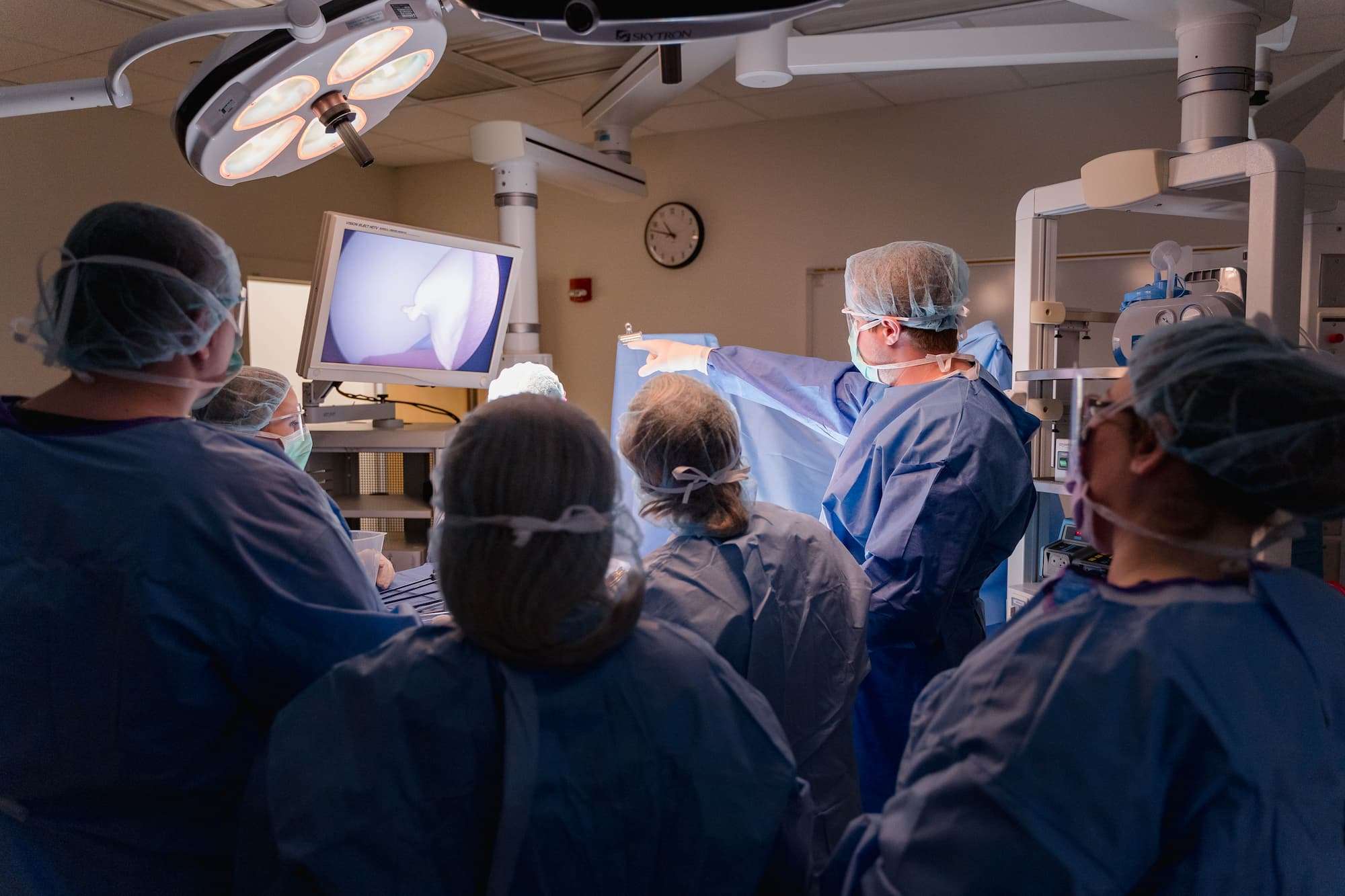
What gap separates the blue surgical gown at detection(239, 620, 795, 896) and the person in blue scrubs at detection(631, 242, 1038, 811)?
955mm

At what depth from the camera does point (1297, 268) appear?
1.66m

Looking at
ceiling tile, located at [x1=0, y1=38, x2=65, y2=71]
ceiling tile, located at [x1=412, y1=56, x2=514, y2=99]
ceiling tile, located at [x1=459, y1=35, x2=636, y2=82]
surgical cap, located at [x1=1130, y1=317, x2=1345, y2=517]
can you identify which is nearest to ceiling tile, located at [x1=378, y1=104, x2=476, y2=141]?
ceiling tile, located at [x1=412, y1=56, x2=514, y2=99]

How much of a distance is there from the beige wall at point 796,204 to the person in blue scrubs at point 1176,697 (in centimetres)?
342

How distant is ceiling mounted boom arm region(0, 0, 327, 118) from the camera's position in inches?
47.3

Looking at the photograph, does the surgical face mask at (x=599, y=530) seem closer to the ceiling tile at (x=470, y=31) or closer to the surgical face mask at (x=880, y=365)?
the surgical face mask at (x=880, y=365)

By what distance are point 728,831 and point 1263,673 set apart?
500 mm

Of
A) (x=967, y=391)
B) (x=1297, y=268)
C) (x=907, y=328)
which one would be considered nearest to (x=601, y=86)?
(x=907, y=328)

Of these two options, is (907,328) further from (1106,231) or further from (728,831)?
(1106,231)

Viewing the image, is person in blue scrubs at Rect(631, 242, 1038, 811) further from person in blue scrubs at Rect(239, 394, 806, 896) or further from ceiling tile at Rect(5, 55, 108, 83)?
ceiling tile at Rect(5, 55, 108, 83)

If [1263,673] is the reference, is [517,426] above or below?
above

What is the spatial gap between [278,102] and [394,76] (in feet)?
0.61

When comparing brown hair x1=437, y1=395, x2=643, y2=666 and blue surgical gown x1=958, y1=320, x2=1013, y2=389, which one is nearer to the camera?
brown hair x1=437, y1=395, x2=643, y2=666

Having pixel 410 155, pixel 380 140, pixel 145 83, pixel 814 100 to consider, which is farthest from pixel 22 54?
pixel 814 100

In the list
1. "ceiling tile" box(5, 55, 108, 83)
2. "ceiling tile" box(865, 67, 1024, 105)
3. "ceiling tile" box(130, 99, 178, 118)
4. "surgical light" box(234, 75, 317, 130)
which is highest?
"ceiling tile" box(130, 99, 178, 118)
